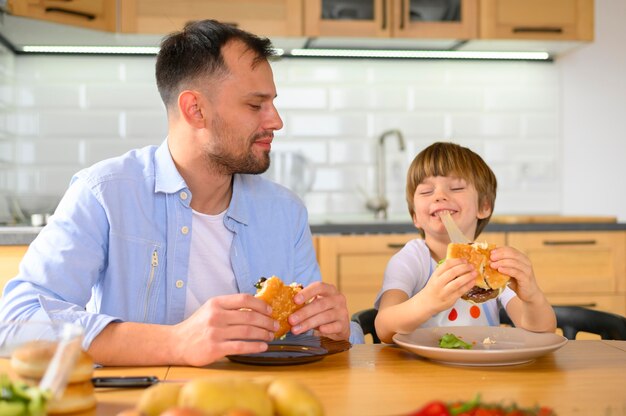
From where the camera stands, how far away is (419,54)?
13.5 feet

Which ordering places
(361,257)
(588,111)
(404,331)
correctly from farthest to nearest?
(588,111) → (361,257) → (404,331)

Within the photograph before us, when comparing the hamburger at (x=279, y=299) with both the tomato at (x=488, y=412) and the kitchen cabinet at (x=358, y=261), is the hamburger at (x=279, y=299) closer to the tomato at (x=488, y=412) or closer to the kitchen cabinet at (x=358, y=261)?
the tomato at (x=488, y=412)

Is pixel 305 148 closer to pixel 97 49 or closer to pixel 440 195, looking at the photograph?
pixel 97 49

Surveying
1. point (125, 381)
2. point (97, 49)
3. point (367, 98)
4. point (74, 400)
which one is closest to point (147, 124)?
point (97, 49)

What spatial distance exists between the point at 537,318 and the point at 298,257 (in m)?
0.63

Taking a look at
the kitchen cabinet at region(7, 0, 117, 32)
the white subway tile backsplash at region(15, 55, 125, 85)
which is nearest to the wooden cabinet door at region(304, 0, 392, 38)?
the kitchen cabinet at region(7, 0, 117, 32)

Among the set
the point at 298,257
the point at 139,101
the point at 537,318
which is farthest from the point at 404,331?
the point at 139,101

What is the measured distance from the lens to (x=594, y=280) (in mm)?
3562

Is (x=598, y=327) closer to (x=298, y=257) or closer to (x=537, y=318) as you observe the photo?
(x=537, y=318)

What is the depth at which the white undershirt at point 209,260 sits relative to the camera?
6.28 feet

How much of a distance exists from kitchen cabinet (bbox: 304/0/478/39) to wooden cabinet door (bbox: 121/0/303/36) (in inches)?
3.3

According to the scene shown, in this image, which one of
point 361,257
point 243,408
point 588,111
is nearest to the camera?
point 243,408

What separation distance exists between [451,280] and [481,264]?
0.22 feet

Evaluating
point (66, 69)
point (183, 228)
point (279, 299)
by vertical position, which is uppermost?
point (66, 69)
